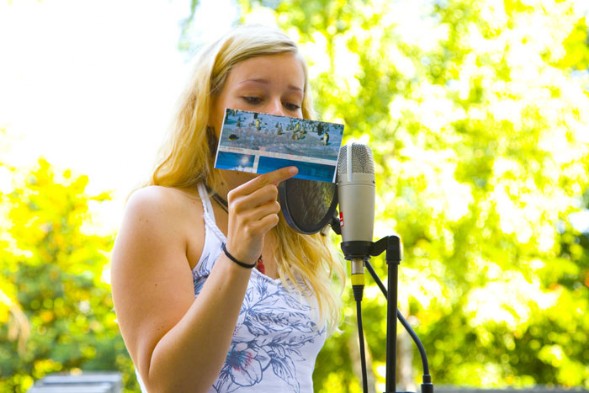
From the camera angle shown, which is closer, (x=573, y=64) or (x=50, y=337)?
(x=573, y=64)

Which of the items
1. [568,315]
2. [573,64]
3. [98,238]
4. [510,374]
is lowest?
[510,374]

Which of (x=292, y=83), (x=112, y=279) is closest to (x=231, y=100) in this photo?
(x=292, y=83)

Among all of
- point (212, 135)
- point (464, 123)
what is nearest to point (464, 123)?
point (464, 123)

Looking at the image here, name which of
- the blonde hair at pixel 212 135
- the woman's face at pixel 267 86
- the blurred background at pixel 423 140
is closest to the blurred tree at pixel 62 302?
the blurred background at pixel 423 140

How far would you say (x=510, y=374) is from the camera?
1041cm

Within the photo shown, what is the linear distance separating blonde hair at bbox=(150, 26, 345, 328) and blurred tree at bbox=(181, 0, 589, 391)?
418cm

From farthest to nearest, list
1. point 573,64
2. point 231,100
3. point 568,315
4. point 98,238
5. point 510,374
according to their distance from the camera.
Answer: point 510,374 < point 568,315 < point 98,238 < point 573,64 < point 231,100

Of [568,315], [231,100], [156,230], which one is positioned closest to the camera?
[156,230]

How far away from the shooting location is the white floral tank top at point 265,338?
144 cm

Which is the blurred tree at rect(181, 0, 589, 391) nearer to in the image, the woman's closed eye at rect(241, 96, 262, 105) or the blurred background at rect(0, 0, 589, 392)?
the blurred background at rect(0, 0, 589, 392)

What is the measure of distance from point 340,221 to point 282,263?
238 mm

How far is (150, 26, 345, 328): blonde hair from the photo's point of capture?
1589 millimetres

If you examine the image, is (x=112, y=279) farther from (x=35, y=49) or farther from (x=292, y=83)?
(x=35, y=49)

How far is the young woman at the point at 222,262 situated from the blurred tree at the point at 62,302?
15.7ft
